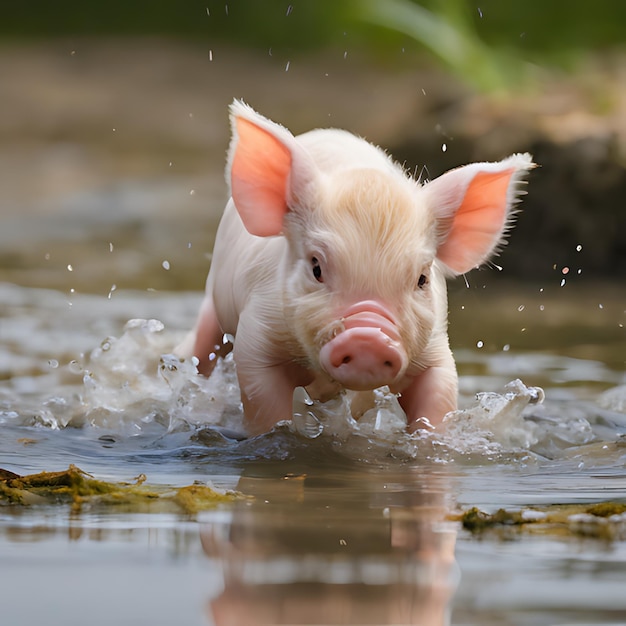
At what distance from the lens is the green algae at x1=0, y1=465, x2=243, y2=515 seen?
2.82 m

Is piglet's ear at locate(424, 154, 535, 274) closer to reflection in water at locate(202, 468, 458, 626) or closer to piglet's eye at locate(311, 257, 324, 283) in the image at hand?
piglet's eye at locate(311, 257, 324, 283)

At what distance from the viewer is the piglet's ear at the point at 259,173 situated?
147 inches

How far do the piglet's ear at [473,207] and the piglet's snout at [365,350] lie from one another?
1.83 ft

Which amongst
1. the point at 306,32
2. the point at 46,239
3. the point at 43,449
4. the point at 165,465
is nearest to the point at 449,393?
the point at 165,465

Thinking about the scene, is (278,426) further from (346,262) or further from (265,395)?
(346,262)

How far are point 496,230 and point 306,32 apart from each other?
511 inches

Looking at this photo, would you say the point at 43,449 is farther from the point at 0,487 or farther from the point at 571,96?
the point at 571,96

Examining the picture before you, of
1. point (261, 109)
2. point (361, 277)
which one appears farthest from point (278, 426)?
point (261, 109)

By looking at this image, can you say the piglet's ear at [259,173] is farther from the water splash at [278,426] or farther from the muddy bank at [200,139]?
the muddy bank at [200,139]

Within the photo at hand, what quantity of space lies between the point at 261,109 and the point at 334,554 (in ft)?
40.2

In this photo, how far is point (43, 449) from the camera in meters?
3.66

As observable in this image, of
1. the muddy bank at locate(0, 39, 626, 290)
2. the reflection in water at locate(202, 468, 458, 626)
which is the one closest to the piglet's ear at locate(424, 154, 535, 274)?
the reflection in water at locate(202, 468, 458, 626)

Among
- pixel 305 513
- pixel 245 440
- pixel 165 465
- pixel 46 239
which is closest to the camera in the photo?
pixel 305 513

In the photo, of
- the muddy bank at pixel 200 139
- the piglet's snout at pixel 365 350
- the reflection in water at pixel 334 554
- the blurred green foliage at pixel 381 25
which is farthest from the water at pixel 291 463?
the blurred green foliage at pixel 381 25
